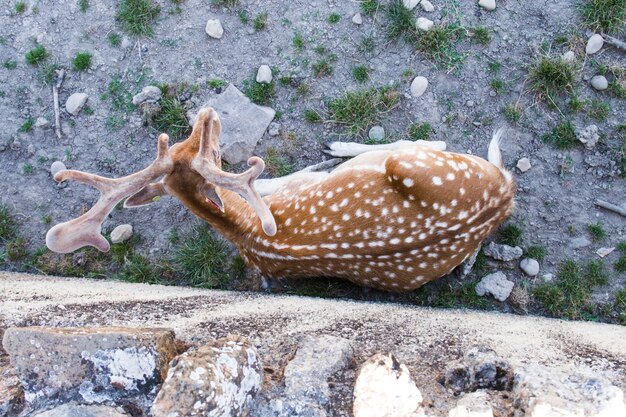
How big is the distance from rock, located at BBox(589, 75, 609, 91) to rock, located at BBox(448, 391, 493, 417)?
2.87 meters

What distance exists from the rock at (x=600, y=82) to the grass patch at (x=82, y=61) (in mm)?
3652

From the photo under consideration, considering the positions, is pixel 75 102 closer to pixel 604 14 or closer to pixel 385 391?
pixel 385 391

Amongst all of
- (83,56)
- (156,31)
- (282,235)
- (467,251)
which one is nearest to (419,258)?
(467,251)

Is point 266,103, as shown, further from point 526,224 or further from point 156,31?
point 526,224

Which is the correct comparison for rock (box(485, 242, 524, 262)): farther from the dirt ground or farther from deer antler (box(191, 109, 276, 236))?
deer antler (box(191, 109, 276, 236))

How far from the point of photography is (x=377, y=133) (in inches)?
177

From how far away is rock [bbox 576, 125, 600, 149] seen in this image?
436 cm

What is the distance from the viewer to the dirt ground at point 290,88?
4430 mm

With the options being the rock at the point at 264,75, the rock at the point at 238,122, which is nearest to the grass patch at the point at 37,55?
the rock at the point at 238,122

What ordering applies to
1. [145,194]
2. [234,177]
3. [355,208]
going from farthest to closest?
[355,208]
[145,194]
[234,177]

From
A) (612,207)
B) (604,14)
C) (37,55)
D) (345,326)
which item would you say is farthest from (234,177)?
(604,14)

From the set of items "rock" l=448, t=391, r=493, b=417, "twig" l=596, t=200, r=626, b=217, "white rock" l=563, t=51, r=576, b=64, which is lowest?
"twig" l=596, t=200, r=626, b=217

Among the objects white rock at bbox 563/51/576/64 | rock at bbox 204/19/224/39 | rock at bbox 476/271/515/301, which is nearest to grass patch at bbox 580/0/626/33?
white rock at bbox 563/51/576/64

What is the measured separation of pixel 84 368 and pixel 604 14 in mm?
4070
